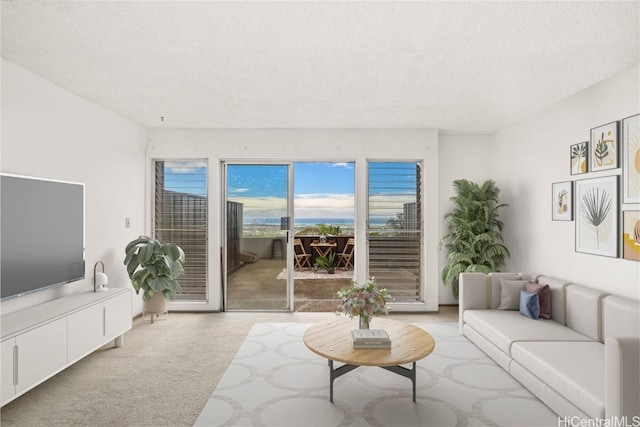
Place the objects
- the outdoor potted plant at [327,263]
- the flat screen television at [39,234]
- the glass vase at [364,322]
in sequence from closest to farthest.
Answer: the flat screen television at [39,234] → the glass vase at [364,322] → the outdoor potted plant at [327,263]

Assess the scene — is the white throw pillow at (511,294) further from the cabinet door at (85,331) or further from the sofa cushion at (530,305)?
the cabinet door at (85,331)

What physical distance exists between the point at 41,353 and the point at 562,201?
5.05 metres

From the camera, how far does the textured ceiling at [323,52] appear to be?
2.25 meters

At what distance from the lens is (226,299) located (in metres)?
5.39

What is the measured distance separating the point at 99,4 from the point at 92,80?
4.88 ft

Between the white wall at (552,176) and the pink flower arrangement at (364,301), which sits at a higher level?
the white wall at (552,176)

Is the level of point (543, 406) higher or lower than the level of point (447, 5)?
lower

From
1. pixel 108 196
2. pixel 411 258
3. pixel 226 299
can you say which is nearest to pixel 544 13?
pixel 411 258

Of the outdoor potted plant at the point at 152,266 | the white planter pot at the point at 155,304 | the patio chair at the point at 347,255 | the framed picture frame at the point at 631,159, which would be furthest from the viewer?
the patio chair at the point at 347,255

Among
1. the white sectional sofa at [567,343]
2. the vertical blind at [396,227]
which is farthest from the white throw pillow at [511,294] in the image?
the vertical blind at [396,227]

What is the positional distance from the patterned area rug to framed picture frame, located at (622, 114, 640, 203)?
1.88 meters

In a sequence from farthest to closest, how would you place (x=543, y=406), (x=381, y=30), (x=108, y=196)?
(x=108, y=196) < (x=543, y=406) < (x=381, y=30)

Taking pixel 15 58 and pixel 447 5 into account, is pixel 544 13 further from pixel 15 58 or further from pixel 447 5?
pixel 15 58

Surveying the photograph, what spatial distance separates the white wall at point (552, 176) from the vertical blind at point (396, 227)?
1254 mm
